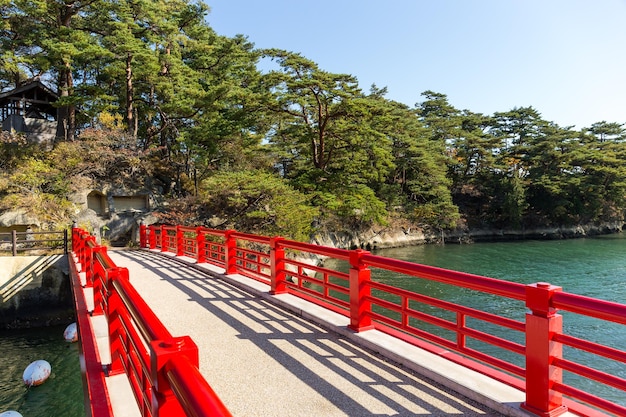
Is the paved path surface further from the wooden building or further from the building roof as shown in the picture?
the building roof

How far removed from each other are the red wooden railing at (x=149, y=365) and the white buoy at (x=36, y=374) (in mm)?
5248

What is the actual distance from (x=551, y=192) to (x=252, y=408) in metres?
43.1

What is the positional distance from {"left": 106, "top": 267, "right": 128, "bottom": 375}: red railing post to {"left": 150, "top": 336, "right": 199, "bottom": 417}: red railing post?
6.21 ft

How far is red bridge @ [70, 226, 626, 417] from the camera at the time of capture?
→ 2352mm

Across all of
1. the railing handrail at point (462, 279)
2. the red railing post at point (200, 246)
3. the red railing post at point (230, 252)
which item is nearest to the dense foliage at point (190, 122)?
the red railing post at point (200, 246)

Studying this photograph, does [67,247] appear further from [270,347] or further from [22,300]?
[270,347]

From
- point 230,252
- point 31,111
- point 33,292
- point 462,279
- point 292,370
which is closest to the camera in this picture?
point 462,279

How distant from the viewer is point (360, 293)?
15.5 ft

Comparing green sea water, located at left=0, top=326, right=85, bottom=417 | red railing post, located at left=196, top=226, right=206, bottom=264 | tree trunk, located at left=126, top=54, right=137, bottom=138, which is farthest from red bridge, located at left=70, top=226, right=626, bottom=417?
tree trunk, located at left=126, top=54, right=137, bottom=138

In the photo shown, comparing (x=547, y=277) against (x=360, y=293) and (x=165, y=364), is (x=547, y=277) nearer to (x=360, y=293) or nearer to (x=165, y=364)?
(x=360, y=293)

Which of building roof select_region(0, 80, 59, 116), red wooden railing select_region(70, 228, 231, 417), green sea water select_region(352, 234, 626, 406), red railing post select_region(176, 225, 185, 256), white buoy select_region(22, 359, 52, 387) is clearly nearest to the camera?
red wooden railing select_region(70, 228, 231, 417)

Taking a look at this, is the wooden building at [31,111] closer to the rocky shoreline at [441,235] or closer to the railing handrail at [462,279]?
the rocky shoreline at [441,235]

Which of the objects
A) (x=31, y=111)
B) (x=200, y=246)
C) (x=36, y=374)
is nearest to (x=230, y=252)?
(x=200, y=246)

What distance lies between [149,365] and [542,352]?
8.95ft
